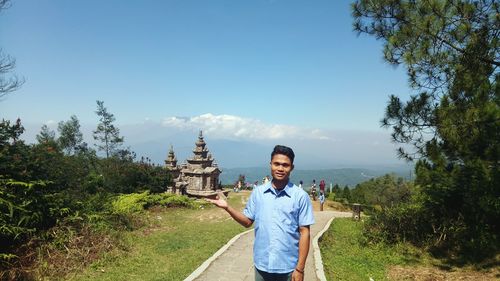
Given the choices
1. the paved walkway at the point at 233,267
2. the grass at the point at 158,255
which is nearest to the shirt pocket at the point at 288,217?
the paved walkway at the point at 233,267

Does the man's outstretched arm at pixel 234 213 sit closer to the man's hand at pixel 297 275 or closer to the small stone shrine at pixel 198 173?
the man's hand at pixel 297 275

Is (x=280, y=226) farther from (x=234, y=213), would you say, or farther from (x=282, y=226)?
(x=234, y=213)

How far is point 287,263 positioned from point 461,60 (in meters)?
6.04

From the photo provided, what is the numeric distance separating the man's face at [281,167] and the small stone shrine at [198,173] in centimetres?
2935

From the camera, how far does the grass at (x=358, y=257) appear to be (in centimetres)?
853

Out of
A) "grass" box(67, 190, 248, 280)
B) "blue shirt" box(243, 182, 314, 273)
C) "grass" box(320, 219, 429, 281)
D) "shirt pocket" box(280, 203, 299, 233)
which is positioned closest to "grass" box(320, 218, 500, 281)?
"grass" box(320, 219, 429, 281)

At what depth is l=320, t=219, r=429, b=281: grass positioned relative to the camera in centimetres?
853

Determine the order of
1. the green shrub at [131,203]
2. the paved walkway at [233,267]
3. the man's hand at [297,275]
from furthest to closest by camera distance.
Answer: the green shrub at [131,203] < the paved walkway at [233,267] < the man's hand at [297,275]

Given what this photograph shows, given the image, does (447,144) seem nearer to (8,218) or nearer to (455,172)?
(455,172)

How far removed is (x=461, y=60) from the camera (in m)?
7.34

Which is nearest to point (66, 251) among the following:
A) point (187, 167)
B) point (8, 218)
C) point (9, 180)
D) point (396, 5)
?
point (8, 218)

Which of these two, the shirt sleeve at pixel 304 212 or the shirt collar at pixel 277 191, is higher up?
the shirt collar at pixel 277 191

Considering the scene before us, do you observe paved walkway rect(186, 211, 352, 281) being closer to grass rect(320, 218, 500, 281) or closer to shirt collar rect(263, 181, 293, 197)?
grass rect(320, 218, 500, 281)

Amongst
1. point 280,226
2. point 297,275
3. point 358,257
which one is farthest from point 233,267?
point 280,226
